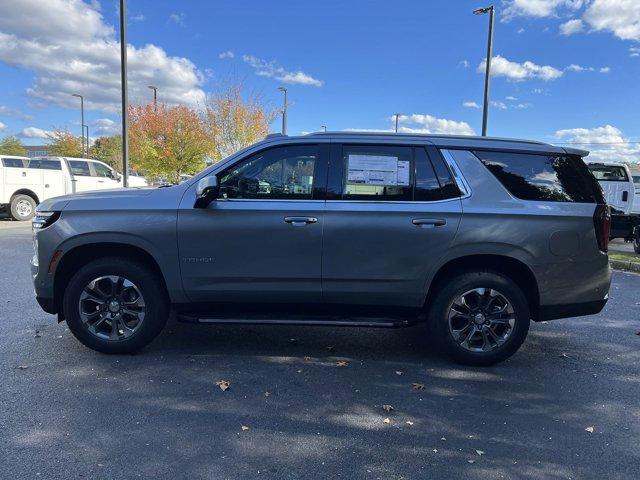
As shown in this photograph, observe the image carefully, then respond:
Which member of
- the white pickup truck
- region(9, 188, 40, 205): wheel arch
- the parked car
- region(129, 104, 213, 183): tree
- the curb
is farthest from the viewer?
region(129, 104, 213, 183): tree

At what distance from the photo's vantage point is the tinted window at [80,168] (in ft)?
54.1

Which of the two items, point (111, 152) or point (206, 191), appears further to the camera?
point (111, 152)

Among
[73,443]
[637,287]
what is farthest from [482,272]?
[637,287]

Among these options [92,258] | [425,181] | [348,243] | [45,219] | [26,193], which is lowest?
[92,258]

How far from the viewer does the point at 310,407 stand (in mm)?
3512

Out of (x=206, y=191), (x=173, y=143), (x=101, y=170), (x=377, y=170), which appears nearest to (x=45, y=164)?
(x=101, y=170)

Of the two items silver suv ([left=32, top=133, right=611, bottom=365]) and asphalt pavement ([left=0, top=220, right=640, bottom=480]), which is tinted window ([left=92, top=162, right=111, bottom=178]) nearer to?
asphalt pavement ([left=0, top=220, right=640, bottom=480])

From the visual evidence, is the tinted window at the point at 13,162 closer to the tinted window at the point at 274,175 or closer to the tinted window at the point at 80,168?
the tinted window at the point at 80,168

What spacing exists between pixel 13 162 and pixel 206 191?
49.7ft

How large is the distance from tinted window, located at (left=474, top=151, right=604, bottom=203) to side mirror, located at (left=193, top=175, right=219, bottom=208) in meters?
2.23

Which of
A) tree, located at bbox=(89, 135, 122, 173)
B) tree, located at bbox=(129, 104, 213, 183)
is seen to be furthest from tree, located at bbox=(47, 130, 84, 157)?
tree, located at bbox=(129, 104, 213, 183)

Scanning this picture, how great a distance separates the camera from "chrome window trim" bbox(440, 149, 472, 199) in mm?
4176

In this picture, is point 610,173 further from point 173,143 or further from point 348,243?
point 173,143

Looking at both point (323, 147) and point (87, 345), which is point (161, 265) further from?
point (323, 147)
